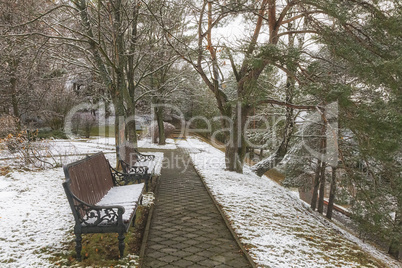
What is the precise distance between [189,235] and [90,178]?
2042 millimetres

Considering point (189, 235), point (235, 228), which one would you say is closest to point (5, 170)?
point (189, 235)

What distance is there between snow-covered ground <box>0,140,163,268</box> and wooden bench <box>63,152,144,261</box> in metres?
0.78

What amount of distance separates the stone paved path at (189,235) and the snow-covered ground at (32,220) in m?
1.01

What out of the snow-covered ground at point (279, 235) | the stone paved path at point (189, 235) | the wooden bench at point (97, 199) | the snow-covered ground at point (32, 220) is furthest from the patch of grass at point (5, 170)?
the snow-covered ground at point (279, 235)

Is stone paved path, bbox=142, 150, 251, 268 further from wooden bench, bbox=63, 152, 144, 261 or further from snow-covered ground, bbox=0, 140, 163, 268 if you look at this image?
snow-covered ground, bbox=0, 140, 163, 268

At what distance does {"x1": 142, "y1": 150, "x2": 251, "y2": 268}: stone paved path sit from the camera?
4.08 meters

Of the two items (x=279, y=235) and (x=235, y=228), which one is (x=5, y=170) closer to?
(x=235, y=228)

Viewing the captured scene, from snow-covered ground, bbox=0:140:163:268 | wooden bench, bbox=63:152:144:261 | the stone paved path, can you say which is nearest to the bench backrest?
wooden bench, bbox=63:152:144:261

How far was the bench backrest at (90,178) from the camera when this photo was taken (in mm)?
4039

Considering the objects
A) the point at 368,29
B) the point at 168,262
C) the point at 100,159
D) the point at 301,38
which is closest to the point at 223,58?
the point at 301,38

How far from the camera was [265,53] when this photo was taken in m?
7.12

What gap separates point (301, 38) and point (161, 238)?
10089 millimetres

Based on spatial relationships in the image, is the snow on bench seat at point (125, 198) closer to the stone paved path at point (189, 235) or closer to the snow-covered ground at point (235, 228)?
the stone paved path at point (189, 235)

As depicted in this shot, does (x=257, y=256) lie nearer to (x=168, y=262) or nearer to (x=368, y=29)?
(x=168, y=262)
